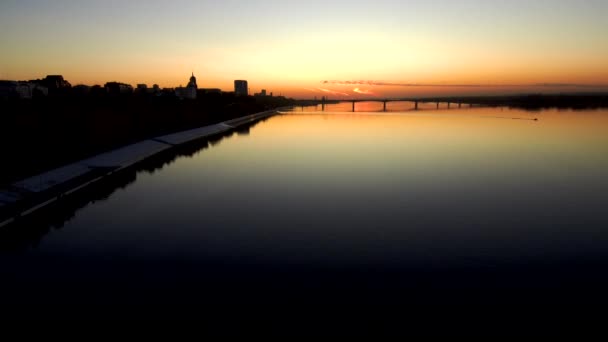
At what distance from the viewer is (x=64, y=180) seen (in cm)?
2438

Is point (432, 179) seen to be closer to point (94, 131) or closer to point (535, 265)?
point (535, 265)

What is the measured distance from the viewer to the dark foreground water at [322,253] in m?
10.0

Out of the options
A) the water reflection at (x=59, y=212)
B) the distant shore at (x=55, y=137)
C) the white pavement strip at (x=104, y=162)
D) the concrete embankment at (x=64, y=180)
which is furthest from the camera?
the distant shore at (x=55, y=137)

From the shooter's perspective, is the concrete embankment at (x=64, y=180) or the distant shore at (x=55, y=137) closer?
the concrete embankment at (x=64, y=180)

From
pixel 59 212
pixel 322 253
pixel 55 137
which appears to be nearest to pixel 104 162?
pixel 55 137

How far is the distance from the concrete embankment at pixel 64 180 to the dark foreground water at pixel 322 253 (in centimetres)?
131

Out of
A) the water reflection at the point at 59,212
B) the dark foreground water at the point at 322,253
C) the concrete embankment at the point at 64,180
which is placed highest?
the concrete embankment at the point at 64,180

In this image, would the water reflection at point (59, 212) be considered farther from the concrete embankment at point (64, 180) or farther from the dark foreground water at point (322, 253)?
the concrete embankment at point (64, 180)

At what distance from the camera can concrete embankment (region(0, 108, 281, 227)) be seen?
18828mm

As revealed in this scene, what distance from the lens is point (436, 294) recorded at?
10820 mm

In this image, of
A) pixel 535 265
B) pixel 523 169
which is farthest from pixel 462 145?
pixel 535 265

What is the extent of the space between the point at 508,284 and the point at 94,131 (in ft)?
134

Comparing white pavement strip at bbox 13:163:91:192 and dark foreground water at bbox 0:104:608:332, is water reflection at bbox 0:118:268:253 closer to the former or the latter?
dark foreground water at bbox 0:104:608:332

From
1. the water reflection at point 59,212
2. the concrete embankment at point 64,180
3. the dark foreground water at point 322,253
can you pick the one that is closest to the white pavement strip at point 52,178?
the concrete embankment at point 64,180
